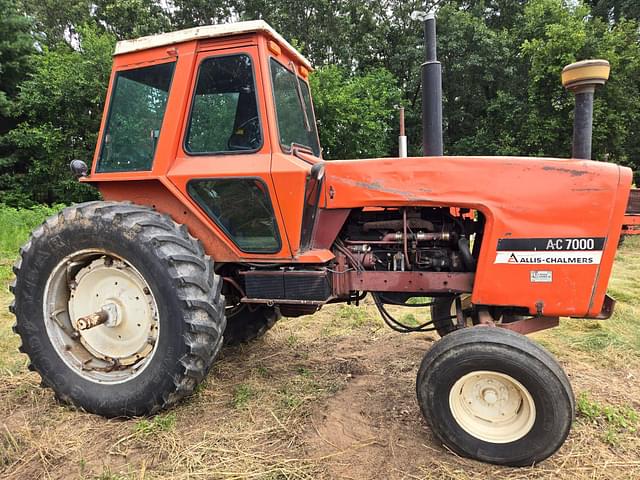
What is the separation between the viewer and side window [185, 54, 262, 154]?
2.66m

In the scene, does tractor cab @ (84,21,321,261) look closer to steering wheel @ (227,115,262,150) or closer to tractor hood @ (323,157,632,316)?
steering wheel @ (227,115,262,150)

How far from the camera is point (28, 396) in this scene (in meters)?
2.95

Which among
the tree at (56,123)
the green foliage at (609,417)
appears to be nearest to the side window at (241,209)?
the green foliage at (609,417)

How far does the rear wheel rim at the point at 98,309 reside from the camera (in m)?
2.74

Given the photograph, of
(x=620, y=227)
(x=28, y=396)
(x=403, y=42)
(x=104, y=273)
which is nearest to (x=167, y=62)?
(x=104, y=273)

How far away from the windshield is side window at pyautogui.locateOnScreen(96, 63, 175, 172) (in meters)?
0.64

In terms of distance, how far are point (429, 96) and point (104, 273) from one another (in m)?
2.31

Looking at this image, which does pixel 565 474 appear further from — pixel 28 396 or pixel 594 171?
pixel 28 396

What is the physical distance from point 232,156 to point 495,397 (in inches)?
76.0

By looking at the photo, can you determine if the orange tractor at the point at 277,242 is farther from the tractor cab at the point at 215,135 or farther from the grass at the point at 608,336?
the grass at the point at 608,336

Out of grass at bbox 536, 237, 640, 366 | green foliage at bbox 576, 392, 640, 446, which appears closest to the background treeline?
grass at bbox 536, 237, 640, 366

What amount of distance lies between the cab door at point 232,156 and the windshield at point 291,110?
168mm

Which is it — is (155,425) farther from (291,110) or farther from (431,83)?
(431,83)

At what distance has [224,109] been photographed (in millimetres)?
2717
